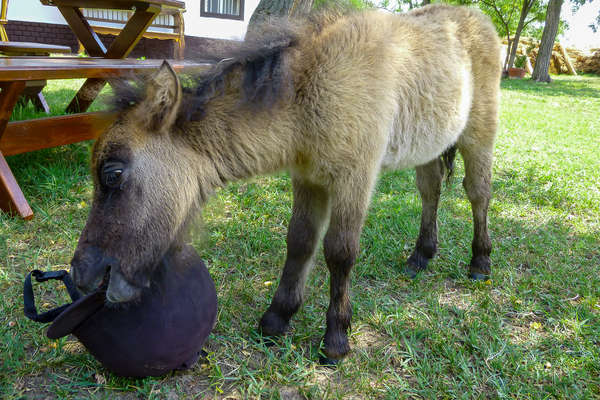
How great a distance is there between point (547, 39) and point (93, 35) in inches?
776

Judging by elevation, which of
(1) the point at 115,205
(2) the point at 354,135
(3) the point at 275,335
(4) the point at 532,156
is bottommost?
(3) the point at 275,335

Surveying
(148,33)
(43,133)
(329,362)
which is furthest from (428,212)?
(148,33)

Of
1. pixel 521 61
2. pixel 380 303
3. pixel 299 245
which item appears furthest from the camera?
pixel 521 61

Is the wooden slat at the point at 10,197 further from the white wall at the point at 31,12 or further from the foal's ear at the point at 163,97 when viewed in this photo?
the white wall at the point at 31,12

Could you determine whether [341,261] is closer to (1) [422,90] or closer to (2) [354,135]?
(2) [354,135]

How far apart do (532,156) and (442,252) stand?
4052 millimetres

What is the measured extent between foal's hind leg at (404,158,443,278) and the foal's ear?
253 cm

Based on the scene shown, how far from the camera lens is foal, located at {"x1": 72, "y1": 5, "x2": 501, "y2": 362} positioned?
203 cm

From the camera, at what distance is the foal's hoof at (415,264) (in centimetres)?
374

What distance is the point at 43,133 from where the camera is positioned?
4.37 m

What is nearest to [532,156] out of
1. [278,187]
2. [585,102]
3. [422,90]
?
[278,187]

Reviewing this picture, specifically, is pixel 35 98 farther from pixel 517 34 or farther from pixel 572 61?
pixel 572 61

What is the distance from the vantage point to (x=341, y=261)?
2625 millimetres

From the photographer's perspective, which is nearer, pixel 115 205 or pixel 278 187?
pixel 115 205
